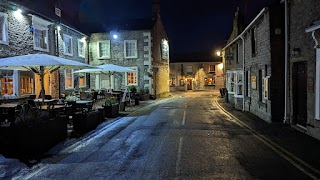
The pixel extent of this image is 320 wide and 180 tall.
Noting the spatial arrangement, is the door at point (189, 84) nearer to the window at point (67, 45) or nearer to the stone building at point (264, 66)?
the window at point (67, 45)

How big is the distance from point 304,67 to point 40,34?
16698mm

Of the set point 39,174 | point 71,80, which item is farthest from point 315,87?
point 71,80

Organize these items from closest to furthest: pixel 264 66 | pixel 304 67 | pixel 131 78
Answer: pixel 304 67 → pixel 264 66 → pixel 131 78

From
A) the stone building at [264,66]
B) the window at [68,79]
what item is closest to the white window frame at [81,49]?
the window at [68,79]

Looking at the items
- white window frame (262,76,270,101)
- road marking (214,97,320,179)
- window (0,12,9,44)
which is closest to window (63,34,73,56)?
window (0,12,9,44)

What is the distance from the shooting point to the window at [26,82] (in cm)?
1741

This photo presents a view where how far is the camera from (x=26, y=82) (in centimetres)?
1797

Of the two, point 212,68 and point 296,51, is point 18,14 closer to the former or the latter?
point 296,51

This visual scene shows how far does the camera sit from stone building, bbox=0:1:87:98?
51.8 ft

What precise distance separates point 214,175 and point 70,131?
6.91 m

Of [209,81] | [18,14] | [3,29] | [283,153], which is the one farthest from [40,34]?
[209,81]

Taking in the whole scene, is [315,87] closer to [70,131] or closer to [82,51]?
[70,131]

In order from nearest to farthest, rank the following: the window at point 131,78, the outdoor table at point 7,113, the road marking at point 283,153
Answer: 1. the road marking at point 283,153
2. the outdoor table at point 7,113
3. the window at point 131,78

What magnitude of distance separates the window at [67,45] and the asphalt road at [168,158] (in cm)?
1438
